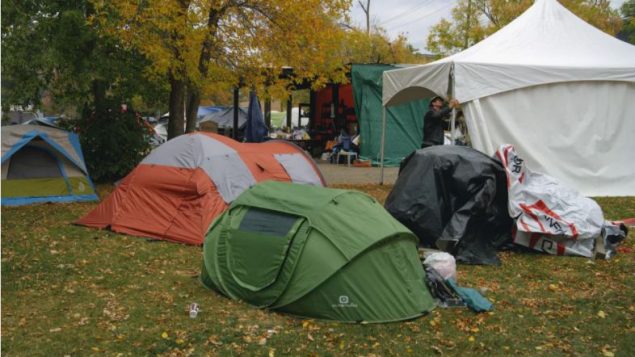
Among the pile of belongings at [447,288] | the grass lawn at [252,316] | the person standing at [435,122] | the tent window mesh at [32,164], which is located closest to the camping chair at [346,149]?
the person standing at [435,122]

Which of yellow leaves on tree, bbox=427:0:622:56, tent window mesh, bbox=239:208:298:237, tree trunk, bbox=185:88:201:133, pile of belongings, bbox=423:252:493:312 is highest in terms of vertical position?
yellow leaves on tree, bbox=427:0:622:56

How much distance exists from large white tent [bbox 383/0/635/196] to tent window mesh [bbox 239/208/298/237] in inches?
248

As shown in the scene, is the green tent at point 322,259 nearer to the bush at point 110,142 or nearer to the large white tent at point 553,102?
the large white tent at point 553,102

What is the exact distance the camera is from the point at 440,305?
19.0 feet

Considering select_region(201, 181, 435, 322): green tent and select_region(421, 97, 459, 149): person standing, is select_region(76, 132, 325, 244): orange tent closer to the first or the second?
select_region(201, 181, 435, 322): green tent

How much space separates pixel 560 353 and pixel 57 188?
31.5 feet

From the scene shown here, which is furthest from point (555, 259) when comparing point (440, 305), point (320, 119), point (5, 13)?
point (320, 119)

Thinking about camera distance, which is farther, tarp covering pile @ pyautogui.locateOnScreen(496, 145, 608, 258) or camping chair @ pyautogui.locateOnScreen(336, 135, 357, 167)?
camping chair @ pyautogui.locateOnScreen(336, 135, 357, 167)

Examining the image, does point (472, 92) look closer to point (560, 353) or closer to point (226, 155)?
point (226, 155)

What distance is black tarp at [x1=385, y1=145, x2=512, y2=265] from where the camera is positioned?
7.57 meters

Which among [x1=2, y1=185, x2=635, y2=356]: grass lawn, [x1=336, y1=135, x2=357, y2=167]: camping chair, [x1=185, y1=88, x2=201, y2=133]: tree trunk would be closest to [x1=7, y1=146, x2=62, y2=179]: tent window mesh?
[x1=185, y1=88, x2=201, y2=133]: tree trunk

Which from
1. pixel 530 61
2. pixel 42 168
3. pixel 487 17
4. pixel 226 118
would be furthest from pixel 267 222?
pixel 487 17

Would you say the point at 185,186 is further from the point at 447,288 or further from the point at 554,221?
the point at 554,221

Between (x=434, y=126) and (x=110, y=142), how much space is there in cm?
682
